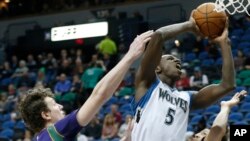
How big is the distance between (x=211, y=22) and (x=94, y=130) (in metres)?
7.59

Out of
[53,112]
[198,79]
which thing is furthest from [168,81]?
[198,79]

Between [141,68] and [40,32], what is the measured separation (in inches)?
563

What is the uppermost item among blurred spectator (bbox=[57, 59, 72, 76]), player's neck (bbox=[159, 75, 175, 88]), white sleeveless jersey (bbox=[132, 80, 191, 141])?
player's neck (bbox=[159, 75, 175, 88])

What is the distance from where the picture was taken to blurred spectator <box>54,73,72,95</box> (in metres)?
14.0

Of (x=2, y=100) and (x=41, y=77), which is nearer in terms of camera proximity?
(x=2, y=100)

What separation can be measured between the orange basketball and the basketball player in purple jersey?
2.82 feet

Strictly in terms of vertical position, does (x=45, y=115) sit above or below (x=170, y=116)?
above

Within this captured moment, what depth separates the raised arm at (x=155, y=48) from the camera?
3964 millimetres

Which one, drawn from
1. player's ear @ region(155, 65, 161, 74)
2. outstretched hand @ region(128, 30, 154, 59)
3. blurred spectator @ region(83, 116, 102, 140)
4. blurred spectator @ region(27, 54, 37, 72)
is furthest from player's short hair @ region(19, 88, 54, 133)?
blurred spectator @ region(27, 54, 37, 72)

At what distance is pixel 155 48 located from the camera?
4020 millimetres

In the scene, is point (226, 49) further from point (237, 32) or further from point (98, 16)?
point (98, 16)

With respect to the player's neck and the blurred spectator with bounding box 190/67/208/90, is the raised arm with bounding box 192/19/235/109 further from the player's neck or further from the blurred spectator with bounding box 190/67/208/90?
the blurred spectator with bounding box 190/67/208/90

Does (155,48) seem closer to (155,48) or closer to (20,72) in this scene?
(155,48)

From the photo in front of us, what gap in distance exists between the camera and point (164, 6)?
16.7 meters
